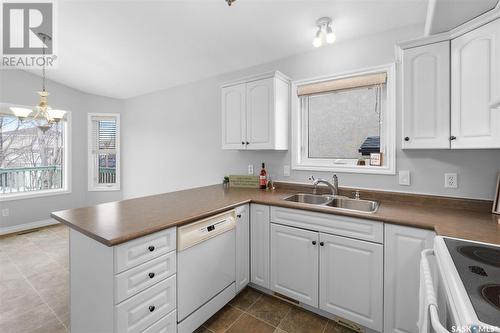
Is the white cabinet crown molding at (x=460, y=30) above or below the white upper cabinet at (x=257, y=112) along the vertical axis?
above

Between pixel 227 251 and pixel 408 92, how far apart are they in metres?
1.86

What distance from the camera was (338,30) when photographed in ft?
7.03

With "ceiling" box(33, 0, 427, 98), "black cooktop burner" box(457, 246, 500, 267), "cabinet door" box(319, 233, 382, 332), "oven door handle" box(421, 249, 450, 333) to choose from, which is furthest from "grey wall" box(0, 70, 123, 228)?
"black cooktop burner" box(457, 246, 500, 267)

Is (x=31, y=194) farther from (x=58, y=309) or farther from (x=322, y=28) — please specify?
(x=322, y=28)

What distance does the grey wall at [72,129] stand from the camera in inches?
149

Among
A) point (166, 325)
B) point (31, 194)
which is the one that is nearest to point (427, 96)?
point (166, 325)

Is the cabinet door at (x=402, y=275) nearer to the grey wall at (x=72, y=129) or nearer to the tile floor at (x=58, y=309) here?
the tile floor at (x=58, y=309)

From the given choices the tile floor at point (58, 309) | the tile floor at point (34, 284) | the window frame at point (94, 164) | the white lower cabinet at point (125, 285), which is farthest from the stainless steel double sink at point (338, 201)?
the window frame at point (94, 164)

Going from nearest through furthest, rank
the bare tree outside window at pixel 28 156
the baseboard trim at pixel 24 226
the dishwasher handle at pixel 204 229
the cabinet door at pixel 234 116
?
the dishwasher handle at pixel 204 229, the cabinet door at pixel 234 116, the baseboard trim at pixel 24 226, the bare tree outside window at pixel 28 156

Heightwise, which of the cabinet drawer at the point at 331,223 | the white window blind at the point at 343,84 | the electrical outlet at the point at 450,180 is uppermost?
the white window blind at the point at 343,84

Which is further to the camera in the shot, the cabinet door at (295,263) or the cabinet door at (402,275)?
the cabinet door at (295,263)

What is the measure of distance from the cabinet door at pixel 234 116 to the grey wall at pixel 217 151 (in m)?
0.36

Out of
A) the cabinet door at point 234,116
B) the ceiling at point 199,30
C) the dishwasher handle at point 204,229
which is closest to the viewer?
the dishwasher handle at point 204,229

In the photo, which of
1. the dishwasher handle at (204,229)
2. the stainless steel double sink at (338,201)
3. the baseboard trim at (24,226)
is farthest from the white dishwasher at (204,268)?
the baseboard trim at (24,226)
